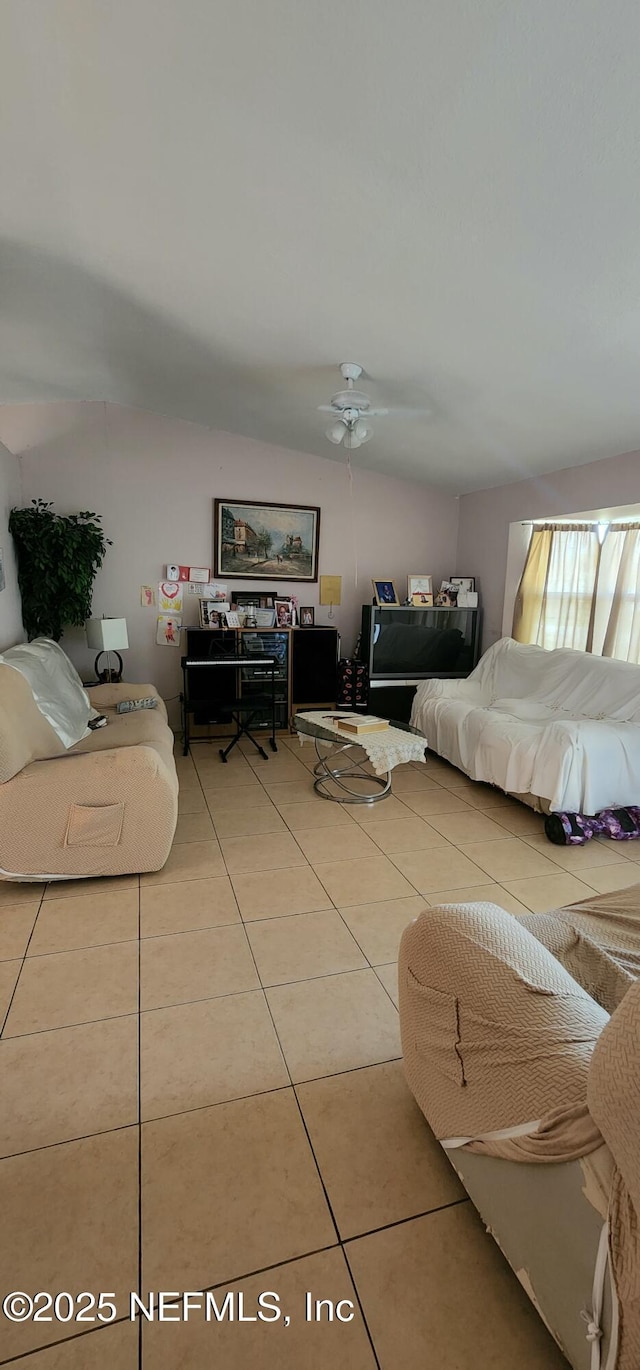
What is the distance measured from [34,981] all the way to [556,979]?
167 cm

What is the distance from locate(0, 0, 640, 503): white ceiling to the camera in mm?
1286

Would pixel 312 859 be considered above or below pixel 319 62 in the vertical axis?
below

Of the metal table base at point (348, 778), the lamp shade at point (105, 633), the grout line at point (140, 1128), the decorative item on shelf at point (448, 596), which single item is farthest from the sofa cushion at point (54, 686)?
the decorative item on shelf at point (448, 596)

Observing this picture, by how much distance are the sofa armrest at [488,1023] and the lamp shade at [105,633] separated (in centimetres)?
332

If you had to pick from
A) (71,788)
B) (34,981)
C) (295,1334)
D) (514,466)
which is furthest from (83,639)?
(295,1334)

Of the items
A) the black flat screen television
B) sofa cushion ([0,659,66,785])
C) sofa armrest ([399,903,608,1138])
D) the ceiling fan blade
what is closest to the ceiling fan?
the ceiling fan blade

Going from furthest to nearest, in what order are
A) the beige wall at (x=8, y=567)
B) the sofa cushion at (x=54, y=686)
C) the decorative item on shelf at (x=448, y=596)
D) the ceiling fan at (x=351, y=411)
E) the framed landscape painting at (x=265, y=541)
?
1. the decorative item on shelf at (x=448, y=596)
2. the framed landscape painting at (x=265, y=541)
3. the beige wall at (x=8, y=567)
4. the ceiling fan at (x=351, y=411)
5. the sofa cushion at (x=54, y=686)

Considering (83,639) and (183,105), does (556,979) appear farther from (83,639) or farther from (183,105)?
(83,639)

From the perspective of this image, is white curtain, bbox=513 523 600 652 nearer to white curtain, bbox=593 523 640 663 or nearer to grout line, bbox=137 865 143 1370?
white curtain, bbox=593 523 640 663

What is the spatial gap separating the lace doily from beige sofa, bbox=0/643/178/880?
3.56ft

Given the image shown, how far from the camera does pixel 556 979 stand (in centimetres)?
107

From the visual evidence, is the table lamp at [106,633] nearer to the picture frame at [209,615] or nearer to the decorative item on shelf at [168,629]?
the decorative item on shelf at [168,629]

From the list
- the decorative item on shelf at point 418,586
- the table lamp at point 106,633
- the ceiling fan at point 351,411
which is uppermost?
the ceiling fan at point 351,411

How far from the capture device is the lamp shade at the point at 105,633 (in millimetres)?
4047
